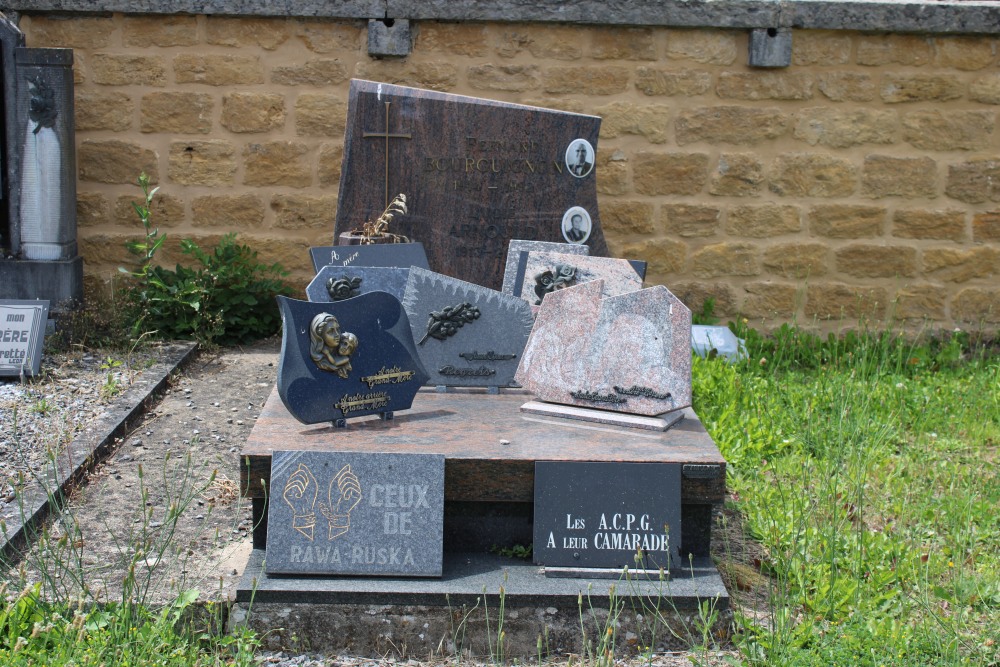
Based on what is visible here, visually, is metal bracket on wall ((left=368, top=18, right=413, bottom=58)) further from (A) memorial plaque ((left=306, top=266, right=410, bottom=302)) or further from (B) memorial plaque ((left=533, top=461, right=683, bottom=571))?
(B) memorial plaque ((left=533, top=461, right=683, bottom=571))

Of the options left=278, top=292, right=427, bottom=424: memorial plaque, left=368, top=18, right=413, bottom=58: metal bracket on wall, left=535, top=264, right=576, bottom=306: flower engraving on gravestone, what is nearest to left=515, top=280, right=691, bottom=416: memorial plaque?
left=278, top=292, right=427, bottom=424: memorial plaque

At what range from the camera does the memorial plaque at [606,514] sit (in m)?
3.35

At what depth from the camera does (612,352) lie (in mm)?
3975

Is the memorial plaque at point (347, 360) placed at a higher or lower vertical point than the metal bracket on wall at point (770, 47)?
lower

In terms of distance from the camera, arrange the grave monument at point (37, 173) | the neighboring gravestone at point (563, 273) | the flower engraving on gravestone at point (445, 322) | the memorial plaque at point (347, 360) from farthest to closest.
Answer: the grave monument at point (37, 173) < the neighboring gravestone at point (563, 273) < the flower engraving on gravestone at point (445, 322) < the memorial plaque at point (347, 360)

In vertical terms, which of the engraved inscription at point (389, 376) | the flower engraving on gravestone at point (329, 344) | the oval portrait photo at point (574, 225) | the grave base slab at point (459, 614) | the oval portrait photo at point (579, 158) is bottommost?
the grave base slab at point (459, 614)

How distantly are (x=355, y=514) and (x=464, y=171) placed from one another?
2592mm

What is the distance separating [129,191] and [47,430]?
7.96ft

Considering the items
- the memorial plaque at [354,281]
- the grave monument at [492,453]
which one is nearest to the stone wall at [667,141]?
the grave monument at [492,453]

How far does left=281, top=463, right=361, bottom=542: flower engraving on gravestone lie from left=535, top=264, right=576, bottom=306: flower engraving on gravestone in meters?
1.73

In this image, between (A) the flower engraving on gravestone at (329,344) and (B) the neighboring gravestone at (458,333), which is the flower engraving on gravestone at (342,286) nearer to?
(B) the neighboring gravestone at (458,333)

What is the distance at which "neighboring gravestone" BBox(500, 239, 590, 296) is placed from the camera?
491 cm

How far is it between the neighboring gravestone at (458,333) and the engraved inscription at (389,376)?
0.44 m

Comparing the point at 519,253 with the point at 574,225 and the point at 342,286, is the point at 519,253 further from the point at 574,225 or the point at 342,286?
the point at 342,286
